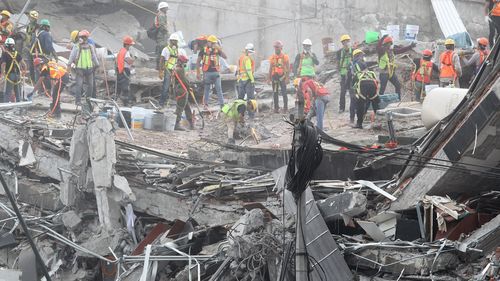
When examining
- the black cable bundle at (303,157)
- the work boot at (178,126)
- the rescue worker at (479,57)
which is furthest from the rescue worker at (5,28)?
the black cable bundle at (303,157)

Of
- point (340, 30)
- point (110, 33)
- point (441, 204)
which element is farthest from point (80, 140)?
point (340, 30)

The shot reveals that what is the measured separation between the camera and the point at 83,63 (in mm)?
24047

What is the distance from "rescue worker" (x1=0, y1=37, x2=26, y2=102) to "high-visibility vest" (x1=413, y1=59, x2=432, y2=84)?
950 cm

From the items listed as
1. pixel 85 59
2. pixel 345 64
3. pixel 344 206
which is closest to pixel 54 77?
pixel 85 59

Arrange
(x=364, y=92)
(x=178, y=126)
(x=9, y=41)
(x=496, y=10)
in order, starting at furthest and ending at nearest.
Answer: (x=178, y=126) → (x=9, y=41) → (x=496, y=10) → (x=364, y=92)

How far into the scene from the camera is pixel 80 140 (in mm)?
17609

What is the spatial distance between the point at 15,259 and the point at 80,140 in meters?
2.56

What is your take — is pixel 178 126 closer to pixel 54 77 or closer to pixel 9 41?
pixel 54 77

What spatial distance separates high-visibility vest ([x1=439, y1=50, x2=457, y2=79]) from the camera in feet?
77.4

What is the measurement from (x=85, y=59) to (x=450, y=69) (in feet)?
27.5

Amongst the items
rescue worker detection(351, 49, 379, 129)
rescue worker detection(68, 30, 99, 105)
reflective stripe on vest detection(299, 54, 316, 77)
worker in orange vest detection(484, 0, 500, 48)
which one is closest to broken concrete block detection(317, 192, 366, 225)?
rescue worker detection(351, 49, 379, 129)

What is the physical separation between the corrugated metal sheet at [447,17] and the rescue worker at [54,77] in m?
13.9

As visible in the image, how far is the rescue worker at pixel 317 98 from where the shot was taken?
22734mm

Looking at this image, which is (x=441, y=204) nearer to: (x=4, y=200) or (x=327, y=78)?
(x=4, y=200)
